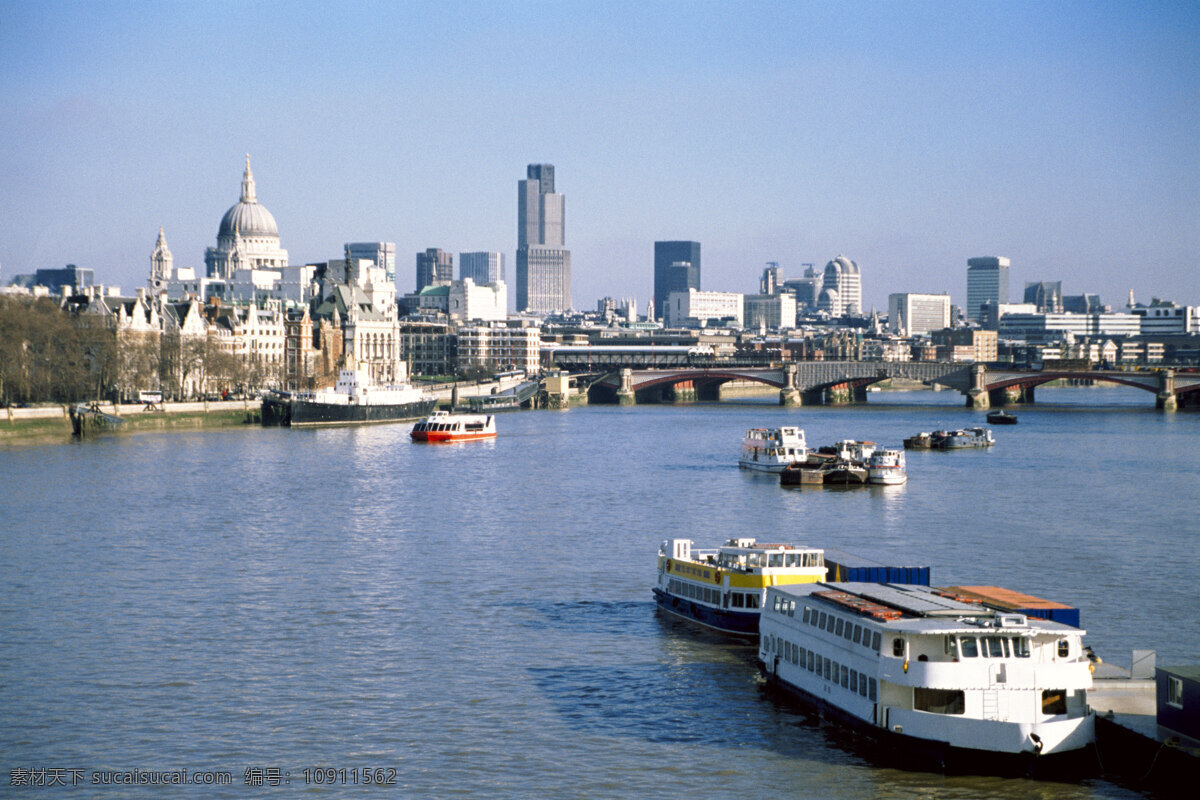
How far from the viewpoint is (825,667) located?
24.4 meters

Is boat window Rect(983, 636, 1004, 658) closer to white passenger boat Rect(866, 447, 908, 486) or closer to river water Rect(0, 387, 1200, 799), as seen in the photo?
river water Rect(0, 387, 1200, 799)

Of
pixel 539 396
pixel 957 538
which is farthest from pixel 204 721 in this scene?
pixel 539 396

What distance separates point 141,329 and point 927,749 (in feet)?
313

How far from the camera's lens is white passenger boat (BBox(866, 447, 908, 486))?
60562 mm

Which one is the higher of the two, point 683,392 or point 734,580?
point 683,392

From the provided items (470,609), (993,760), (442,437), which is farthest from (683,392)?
(993,760)

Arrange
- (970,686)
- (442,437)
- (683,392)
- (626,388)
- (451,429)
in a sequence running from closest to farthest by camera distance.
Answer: (970,686) → (442,437) → (451,429) → (626,388) → (683,392)

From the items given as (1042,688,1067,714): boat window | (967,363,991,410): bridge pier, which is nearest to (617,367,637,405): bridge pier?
(967,363,991,410): bridge pier

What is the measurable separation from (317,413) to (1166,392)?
239ft

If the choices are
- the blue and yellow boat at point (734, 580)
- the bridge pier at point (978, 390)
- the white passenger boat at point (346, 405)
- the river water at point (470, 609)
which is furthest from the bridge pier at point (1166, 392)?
Result: the blue and yellow boat at point (734, 580)

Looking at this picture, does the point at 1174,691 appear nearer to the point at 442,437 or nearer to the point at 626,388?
the point at 442,437

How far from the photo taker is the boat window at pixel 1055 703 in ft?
70.0

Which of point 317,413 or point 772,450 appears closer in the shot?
point 772,450

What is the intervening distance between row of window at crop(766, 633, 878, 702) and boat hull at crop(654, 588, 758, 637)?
2745 millimetres
